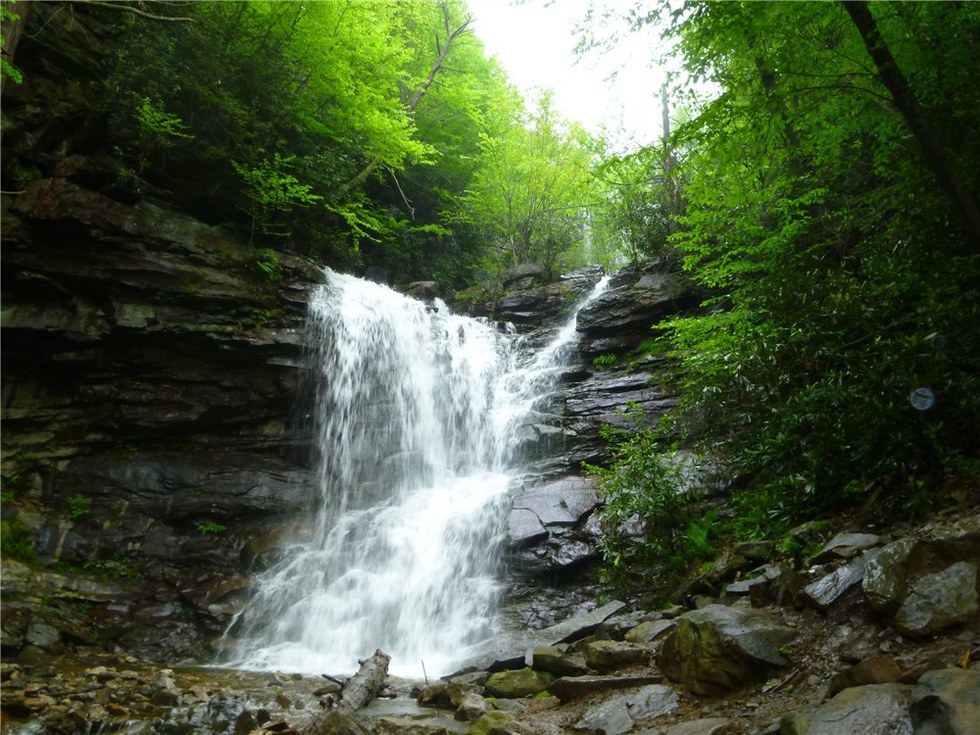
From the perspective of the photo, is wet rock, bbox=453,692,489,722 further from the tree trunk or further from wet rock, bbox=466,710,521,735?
the tree trunk

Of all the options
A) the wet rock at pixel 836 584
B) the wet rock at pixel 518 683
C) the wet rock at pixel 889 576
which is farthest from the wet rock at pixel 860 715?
the wet rock at pixel 518 683

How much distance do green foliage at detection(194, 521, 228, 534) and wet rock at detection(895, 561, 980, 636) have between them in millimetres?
10808

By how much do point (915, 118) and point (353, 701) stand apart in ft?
23.9

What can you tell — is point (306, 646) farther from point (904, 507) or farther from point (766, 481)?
point (904, 507)

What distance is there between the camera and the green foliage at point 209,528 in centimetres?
1095

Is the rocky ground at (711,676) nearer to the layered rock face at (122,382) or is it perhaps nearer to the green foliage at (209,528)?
the layered rock face at (122,382)

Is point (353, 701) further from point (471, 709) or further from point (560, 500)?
point (560, 500)

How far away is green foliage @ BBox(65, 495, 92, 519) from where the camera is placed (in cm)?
1021

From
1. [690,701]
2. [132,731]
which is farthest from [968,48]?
[132,731]

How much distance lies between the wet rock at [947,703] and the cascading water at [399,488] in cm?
611

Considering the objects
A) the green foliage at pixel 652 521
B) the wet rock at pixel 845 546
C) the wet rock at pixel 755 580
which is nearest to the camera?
the wet rock at pixel 845 546

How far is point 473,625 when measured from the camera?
28.0ft

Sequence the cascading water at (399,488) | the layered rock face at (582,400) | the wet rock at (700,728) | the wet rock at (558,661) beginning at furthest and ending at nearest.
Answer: the layered rock face at (582,400)
the cascading water at (399,488)
the wet rock at (558,661)
the wet rock at (700,728)

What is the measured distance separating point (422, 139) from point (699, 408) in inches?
666
